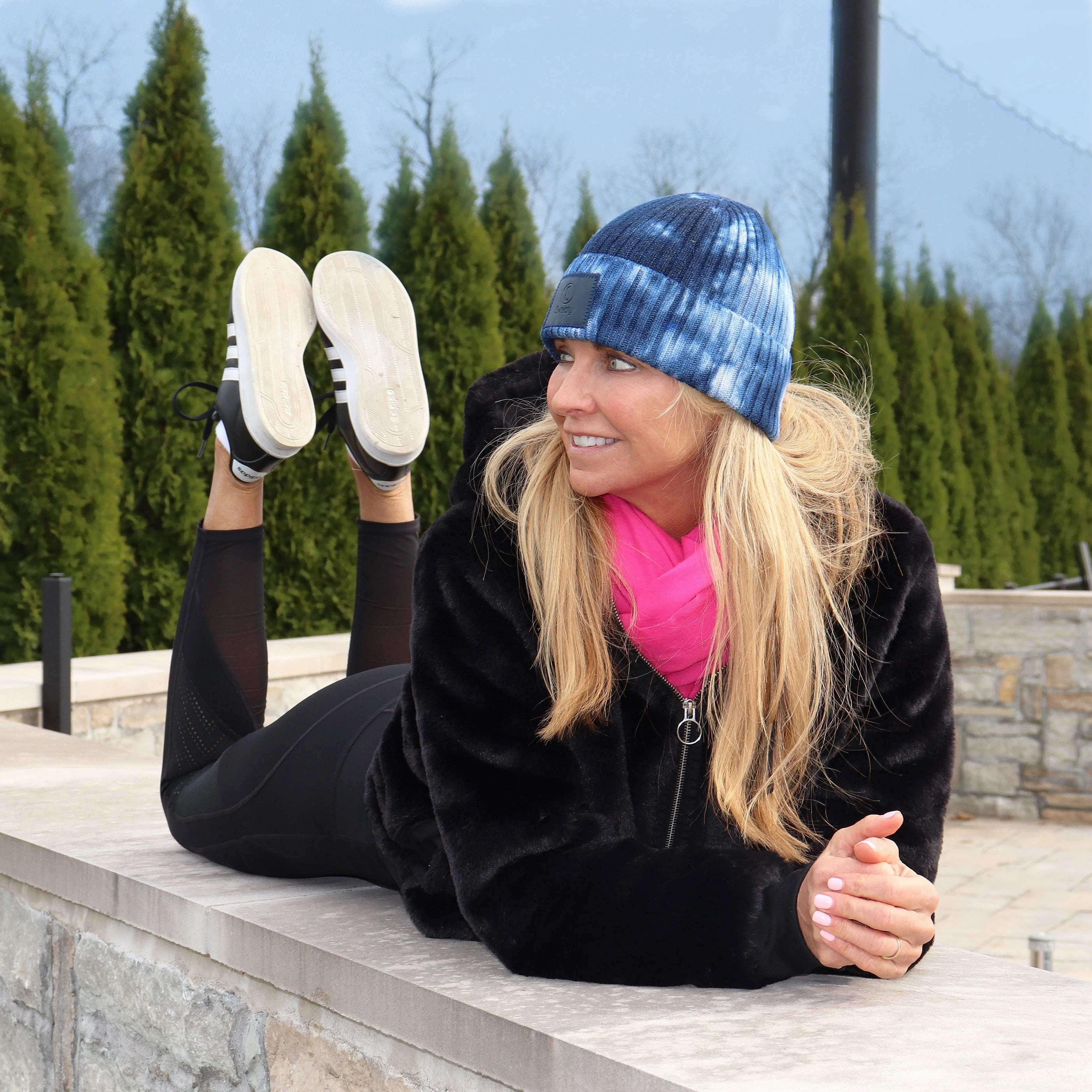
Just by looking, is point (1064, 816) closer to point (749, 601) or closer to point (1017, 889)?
point (1017, 889)

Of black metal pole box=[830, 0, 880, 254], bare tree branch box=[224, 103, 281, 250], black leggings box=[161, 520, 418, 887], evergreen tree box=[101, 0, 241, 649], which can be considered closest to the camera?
black leggings box=[161, 520, 418, 887]

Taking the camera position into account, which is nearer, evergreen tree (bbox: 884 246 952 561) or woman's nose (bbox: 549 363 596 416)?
woman's nose (bbox: 549 363 596 416)

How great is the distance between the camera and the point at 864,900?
1.32 meters

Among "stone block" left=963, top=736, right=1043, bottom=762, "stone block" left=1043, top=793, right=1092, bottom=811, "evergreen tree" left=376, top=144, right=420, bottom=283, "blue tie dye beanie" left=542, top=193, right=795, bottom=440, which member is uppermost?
"evergreen tree" left=376, top=144, right=420, bottom=283

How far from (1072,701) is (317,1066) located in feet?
20.4

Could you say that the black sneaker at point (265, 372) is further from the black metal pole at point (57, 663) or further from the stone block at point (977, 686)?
the stone block at point (977, 686)

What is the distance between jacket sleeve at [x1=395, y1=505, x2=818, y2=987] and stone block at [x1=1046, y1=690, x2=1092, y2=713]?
6.10 m

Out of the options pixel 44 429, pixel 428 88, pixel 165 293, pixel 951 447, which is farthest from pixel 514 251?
pixel 951 447

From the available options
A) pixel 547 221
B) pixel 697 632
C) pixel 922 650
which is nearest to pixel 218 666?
pixel 697 632

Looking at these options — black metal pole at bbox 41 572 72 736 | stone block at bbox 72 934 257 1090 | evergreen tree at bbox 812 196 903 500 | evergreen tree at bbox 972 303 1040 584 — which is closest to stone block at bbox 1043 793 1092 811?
evergreen tree at bbox 812 196 903 500

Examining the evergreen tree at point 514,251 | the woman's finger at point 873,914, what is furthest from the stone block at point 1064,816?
the woman's finger at point 873,914

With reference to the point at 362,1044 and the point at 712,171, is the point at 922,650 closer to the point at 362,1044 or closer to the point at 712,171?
the point at 362,1044

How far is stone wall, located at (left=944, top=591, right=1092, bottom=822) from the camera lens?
6.95 metres

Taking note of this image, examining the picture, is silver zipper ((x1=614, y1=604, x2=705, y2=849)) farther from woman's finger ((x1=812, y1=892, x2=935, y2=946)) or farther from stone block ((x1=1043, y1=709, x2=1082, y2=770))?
stone block ((x1=1043, y1=709, x2=1082, y2=770))
